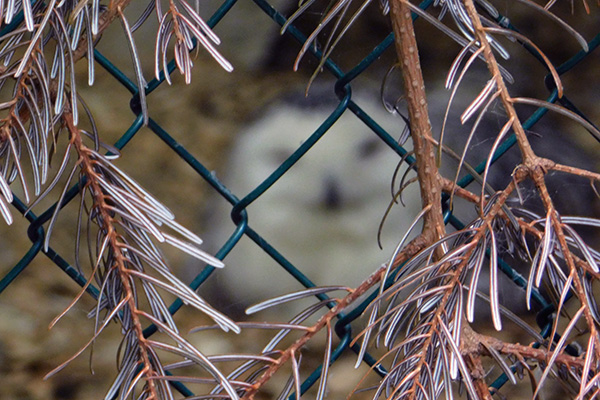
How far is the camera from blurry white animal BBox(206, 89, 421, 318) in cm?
82

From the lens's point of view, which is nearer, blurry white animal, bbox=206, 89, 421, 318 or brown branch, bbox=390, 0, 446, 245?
brown branch, bbox=390, 0, 446, 245

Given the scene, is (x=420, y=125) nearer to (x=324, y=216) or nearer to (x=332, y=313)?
(x=332, y=313)

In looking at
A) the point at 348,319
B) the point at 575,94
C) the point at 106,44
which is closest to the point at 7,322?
the point at 106,44

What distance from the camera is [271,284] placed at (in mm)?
830

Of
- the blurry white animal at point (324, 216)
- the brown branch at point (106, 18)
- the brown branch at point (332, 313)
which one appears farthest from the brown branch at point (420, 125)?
the blurry white animal at point (324, 216)

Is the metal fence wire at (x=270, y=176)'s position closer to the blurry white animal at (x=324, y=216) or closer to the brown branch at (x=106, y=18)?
the brown branch at (x=106, y=18)

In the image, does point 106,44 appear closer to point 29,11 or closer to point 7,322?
point 7,322

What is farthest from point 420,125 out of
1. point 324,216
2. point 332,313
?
point 324,216

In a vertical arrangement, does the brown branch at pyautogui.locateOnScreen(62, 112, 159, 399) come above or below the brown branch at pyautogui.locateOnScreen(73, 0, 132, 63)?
below

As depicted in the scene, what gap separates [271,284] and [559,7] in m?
0.55

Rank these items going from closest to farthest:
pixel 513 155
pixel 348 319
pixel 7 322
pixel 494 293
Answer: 1. pixel 494 293
2. pixel 348 319
3. pixel 7 322
4. pixel 513 155

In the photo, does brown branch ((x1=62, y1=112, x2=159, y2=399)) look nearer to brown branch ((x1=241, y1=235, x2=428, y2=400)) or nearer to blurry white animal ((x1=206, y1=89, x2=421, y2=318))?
brown branch ((x1=241, y1=235, x2=428, y2=400))

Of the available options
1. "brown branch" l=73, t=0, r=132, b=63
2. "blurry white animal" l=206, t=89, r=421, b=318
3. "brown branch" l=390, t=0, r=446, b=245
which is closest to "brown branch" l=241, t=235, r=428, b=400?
"brown branch" l=390, t=0, r=446, b=245

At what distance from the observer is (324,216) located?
83cm
